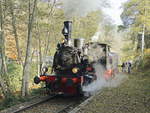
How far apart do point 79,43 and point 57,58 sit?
129 centimetres

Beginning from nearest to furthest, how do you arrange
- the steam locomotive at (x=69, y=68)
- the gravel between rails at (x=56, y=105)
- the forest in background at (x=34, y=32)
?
the gravel between rails at (x=56, y=105), the forest in background at (x=34, y=32), the steam locomotive at (x=69, y=68)

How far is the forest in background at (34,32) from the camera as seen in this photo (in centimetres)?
935

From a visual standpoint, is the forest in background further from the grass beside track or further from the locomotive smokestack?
the grass beside track

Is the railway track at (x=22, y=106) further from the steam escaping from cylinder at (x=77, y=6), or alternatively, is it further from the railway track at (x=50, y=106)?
the steam escaping from cylinder at (x=77, y=6)

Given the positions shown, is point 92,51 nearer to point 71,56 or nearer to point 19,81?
point 71,56

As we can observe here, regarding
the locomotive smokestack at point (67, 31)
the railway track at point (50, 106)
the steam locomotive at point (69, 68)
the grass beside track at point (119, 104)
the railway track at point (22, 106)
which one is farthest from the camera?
the locomotive smokestack at point (67, 31)

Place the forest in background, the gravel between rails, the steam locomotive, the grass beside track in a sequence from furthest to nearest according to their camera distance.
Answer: the steam locomotive → the forest in background → the gravel between rails → the grass beside track

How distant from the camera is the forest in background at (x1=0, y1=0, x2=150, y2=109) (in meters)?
9.35

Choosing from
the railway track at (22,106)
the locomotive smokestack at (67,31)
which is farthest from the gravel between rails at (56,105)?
the locomotive smokestack at (67,31)

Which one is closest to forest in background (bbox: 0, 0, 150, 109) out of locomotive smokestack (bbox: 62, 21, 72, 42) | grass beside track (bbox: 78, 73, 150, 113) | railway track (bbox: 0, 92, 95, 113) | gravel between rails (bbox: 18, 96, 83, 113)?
locomotive smokestack (bbox: 62, 21, 72, 42)

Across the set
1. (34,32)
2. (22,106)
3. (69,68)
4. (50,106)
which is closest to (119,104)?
(50,106)

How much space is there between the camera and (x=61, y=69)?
10.4m

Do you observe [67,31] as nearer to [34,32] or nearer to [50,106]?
[50,106]

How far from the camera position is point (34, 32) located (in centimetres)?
1576
